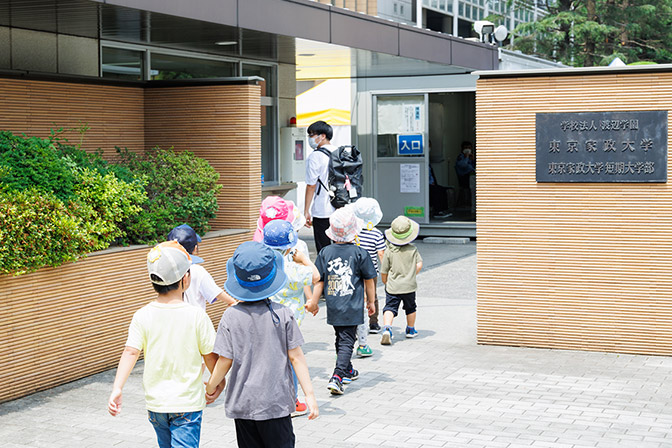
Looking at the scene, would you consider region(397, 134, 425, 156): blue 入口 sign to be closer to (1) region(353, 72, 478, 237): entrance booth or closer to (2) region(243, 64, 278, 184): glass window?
(1) region(353, 72, 478, 237): entrance booth

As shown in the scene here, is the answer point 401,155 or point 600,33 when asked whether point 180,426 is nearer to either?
point 401,155

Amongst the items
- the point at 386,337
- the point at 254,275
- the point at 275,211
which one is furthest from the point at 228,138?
the point at 254,275

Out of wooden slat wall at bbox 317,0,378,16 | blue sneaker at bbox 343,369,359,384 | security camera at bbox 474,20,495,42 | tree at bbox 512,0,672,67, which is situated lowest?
blue sneaker at bbox 343,369,359,384

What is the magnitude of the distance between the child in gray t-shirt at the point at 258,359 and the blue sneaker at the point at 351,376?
114 inches

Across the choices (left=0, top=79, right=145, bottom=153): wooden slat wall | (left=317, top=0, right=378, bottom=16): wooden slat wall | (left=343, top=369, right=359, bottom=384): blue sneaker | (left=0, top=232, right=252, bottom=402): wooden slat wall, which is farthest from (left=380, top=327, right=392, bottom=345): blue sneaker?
(left=317, top=0, right=378, bottom=16): wooden slat wall

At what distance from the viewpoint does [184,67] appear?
13.9m

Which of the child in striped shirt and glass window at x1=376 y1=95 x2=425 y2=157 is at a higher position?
glass window at x1=376 y1=95 x2=425 y2=157

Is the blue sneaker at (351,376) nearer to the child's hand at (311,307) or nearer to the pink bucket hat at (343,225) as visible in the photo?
the child's hand at (311,307)

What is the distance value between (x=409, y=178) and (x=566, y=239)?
1049 centimetres

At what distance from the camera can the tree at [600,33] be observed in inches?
1257

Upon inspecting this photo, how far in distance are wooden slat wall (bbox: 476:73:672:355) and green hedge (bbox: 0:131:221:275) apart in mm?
3065

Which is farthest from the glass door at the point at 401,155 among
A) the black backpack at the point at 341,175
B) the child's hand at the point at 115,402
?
the child's hand at the point at 115,402

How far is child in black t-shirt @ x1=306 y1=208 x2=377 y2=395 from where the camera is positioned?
7695 mm

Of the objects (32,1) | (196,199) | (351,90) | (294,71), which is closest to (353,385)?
(196,199)
